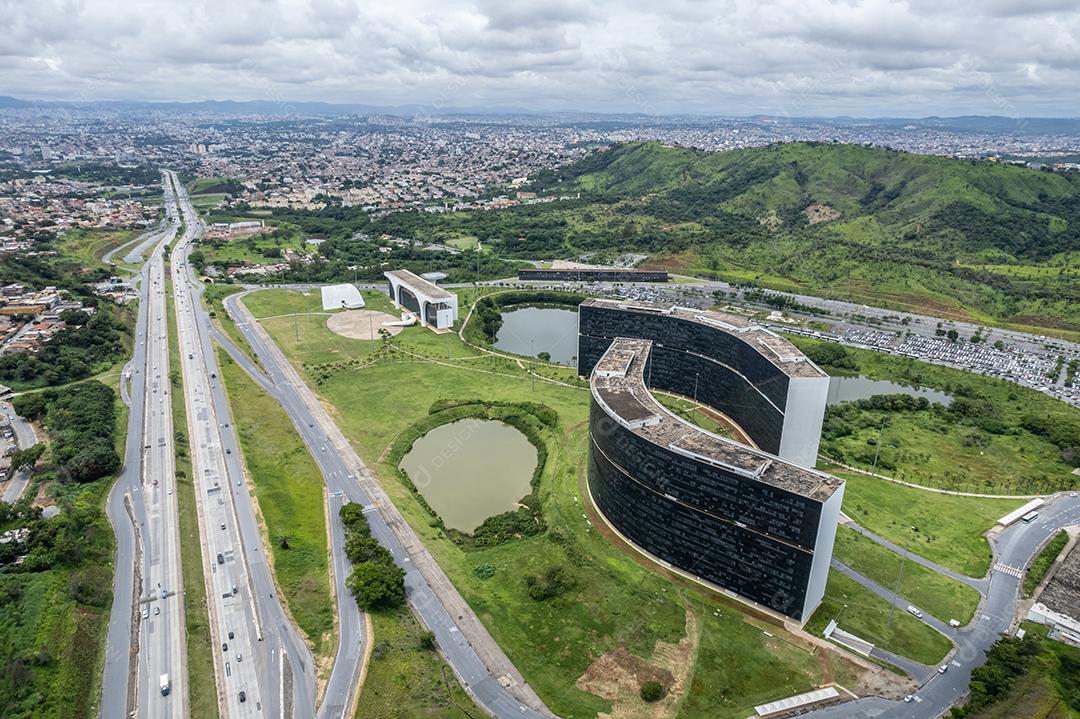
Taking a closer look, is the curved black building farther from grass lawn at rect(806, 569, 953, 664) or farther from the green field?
the green field

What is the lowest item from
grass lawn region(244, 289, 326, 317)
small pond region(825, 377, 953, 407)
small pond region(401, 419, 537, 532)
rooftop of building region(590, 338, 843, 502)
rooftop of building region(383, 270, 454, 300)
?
small pond region(401, 419, 537, 532)

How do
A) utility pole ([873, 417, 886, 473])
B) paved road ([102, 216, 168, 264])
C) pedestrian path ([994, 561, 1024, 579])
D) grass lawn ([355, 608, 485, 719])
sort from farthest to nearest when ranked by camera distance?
paved road ([102, 216, 168, 264]) → utility pole ([873, 417, 886, 473]) → pedestrian path ([994, 561, 1024, 579]) → grass lawn ([355, 608, 485, 719])

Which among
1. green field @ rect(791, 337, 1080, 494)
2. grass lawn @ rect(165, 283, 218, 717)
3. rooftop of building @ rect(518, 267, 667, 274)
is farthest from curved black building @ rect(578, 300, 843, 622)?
rooftop of building @ rect(518, 267, 667, 274)

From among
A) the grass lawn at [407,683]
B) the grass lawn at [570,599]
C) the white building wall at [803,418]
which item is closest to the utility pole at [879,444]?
the white building wall at [803,418]

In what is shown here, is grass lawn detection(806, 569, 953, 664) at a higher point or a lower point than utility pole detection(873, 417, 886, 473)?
lower

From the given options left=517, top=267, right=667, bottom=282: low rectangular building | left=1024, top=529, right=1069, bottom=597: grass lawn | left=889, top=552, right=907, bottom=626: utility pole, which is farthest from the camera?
left=517, top=267, right=667, bottom=282: low rectangular building

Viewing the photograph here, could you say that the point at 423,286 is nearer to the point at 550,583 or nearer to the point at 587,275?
the point at 587,275

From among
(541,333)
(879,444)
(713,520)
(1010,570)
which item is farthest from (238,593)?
(541,333)
